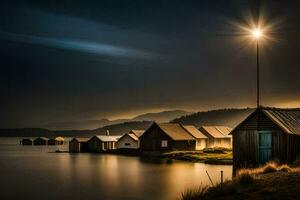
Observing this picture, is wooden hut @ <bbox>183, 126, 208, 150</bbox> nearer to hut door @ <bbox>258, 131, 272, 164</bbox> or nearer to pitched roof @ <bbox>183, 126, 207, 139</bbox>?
pitched roof @ <bbox>183, 126, 207, 139</bbox>

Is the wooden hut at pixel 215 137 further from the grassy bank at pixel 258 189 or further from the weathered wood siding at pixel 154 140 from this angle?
the grassy bank at pixel 258 189

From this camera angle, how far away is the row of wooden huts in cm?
9724

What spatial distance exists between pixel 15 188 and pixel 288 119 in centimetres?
2641

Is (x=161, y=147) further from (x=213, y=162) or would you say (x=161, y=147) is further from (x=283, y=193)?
(x=283, y=193)

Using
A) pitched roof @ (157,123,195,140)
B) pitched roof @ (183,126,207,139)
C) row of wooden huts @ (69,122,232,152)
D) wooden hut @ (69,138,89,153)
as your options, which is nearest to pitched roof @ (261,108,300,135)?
row of wooden huts @ (69,122,232,152)

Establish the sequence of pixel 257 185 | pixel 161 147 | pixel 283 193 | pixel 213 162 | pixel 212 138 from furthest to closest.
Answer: pixel 212 138
pixel 161 147
pixel 213 162
pixel 257 185
pixel 283 193

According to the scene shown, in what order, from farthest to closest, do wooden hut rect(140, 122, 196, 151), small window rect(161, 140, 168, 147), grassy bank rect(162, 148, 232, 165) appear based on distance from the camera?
small window rect(161, 140, 168, 147) → wooden hut rect(140, 122, 196, 151) → grassy bank rect(162, 148, 232, 165)

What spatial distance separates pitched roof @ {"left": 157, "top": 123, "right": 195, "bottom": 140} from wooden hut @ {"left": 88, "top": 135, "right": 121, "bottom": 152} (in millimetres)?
21555

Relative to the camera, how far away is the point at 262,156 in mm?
42469

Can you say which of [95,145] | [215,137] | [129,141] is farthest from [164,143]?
[95,145]

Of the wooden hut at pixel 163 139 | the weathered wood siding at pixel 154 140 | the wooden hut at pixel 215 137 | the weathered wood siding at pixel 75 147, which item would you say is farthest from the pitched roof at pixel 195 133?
the weathered wood siding at pixel 75 147

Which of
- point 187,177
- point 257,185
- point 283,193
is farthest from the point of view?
point 187,177

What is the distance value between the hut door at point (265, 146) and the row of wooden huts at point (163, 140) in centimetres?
5136

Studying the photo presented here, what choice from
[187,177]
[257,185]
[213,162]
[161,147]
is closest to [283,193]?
[257,185]
